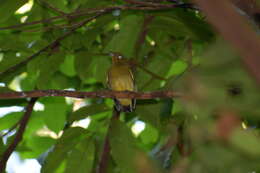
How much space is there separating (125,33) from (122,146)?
3.54ft

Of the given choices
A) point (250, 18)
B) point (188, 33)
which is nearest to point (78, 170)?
point (188, 33)

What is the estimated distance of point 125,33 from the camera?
3.36m

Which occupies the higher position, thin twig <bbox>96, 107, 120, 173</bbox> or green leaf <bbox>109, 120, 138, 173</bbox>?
green leaf <bbox>109, 120, 138, 173</bbox>

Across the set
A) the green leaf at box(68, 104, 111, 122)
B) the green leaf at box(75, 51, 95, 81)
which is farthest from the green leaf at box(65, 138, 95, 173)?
the green leaf at box(75, 51, 95, 81)

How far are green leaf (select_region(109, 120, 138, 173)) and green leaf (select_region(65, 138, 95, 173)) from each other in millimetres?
216

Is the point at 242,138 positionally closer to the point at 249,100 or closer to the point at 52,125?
the point at 249,100

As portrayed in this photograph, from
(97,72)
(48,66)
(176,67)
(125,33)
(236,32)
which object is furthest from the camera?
(176,67)

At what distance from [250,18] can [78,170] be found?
1.62 meters

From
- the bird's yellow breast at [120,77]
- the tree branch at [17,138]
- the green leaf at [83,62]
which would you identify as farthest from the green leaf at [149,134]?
the tree branch at [17,138]

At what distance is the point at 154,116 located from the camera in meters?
3.17

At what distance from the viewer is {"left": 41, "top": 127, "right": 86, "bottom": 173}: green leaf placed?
2830mm

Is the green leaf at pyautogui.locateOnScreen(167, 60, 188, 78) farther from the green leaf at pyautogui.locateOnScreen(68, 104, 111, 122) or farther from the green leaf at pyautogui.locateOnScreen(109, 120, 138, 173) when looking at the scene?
the green leaf at pyautogui.locateOnScreen(109, 120, 138, 173)

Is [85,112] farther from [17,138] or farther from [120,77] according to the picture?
[120,77]

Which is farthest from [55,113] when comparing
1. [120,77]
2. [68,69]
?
[120,77]
